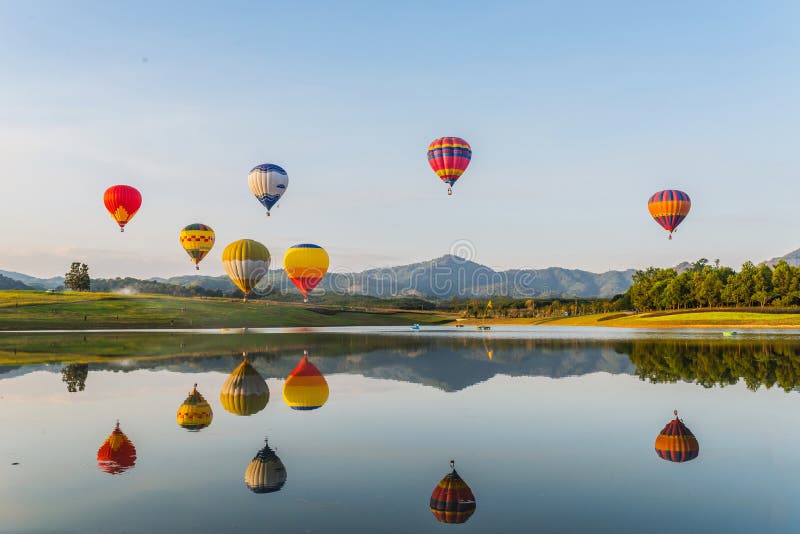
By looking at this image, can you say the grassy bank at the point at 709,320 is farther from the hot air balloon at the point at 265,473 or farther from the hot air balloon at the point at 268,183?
the hot air balloon at the point at 265,473

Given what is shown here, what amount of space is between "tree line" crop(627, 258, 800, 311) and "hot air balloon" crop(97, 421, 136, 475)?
131019 mm

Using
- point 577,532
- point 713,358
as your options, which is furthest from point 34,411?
point 713,358

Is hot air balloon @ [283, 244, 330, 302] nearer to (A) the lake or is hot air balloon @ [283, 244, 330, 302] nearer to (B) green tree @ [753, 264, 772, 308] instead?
(A) the lake

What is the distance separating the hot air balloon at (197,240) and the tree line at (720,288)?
10064cm

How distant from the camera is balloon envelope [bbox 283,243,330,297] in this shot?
97750 millimetres

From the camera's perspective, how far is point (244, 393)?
26688mm

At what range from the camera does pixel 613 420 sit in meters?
20.6

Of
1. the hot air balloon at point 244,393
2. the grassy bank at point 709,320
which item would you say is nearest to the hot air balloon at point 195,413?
the hot air balloon at point 244,393

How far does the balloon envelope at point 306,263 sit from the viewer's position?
97750mm

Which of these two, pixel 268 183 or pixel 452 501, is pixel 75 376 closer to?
pixel 452 501

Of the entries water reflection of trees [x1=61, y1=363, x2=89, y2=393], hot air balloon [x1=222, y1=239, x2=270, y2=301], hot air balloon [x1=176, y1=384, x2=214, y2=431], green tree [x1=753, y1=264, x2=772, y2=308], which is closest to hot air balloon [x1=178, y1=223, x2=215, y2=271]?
hot air balloon [x1=222, y1=239, x2=270, y2=301]

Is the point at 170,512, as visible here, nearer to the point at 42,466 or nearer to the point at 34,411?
the point at 42,466

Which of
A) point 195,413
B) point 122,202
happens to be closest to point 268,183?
point 122,202

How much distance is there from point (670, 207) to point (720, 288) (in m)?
44.7
